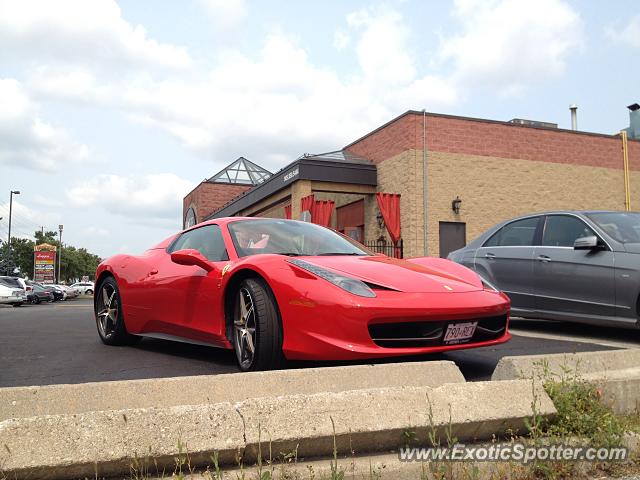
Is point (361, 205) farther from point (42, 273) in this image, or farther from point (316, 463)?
point (42, 273)

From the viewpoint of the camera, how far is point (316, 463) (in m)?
2.15

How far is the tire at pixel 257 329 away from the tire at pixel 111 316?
2055 mm

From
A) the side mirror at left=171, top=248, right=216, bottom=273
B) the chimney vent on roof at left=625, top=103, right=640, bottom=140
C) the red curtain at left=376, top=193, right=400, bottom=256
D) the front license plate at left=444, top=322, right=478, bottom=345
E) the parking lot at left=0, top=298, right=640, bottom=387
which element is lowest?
the parking lot at left=0, top=298, right=640, bottom=387

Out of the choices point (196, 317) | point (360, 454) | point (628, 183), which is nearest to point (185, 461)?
point (360, 454)

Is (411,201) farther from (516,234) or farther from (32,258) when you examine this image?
(32,258)

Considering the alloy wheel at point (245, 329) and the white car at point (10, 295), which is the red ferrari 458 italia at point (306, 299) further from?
the white car at point (10, 295)

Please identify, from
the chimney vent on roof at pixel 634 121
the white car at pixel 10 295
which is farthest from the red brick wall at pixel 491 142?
the white car at pixel 10 295

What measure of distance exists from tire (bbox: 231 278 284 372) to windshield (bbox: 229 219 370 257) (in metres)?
0.54

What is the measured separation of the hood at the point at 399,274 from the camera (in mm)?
3535

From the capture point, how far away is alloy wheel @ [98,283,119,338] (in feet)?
18.2

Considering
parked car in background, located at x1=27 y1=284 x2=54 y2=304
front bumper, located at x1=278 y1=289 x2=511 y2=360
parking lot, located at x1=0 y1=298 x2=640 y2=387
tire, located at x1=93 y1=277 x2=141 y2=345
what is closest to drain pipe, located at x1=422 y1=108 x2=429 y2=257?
parking lot, located at x1=0 y1=298 x2=640 y2=387

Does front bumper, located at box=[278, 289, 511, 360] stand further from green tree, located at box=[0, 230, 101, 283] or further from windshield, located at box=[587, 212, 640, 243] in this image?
green tree, located at box=[0, 230, 101, 283]

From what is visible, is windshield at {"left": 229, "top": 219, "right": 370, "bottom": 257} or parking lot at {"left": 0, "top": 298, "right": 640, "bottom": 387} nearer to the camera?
parking lot at {"left": 0, "top": 298, "right": 640, "bottom": 387}

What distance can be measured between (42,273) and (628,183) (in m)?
55.1
